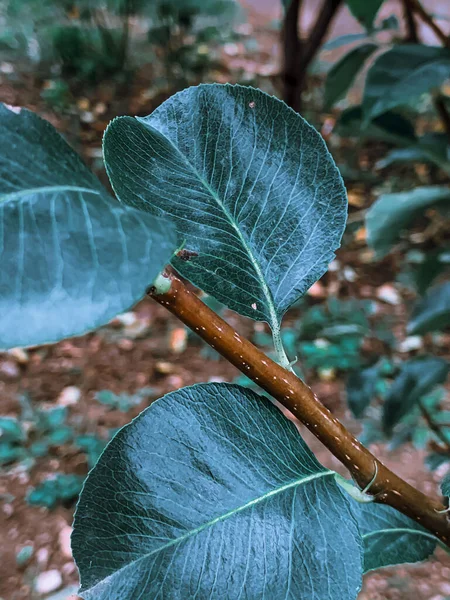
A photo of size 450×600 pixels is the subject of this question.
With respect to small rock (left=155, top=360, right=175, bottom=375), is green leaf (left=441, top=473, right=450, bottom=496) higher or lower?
higher

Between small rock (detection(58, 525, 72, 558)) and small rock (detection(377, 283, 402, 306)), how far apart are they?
1.38 metres

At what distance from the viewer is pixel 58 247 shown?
0.21 m

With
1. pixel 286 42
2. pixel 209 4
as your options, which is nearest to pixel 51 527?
pixel 286 42

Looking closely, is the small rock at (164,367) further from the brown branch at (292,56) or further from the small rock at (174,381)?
the brown branch at (292,56)

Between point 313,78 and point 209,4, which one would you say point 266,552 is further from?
point 313,78

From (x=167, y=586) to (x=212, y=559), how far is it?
25 mm

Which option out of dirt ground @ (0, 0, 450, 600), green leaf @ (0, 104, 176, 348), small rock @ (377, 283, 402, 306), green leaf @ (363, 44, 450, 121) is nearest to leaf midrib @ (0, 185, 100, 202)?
green leaf @ (0, 104, 176, 348)

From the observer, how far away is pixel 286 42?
1.83m

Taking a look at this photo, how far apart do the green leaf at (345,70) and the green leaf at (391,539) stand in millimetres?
902

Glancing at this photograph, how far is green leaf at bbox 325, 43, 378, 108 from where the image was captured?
3.59ft

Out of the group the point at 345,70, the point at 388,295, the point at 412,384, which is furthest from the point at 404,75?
the point at 388,295

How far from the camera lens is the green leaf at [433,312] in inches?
34.5

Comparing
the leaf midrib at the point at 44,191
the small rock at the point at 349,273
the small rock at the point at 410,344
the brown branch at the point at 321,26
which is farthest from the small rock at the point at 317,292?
the leaf midrib at the point at 44,191

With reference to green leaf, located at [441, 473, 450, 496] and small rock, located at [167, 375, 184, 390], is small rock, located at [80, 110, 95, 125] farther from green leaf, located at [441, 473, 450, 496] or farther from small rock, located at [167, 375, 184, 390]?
green leaf, located at [441, 473, 450, 496]
